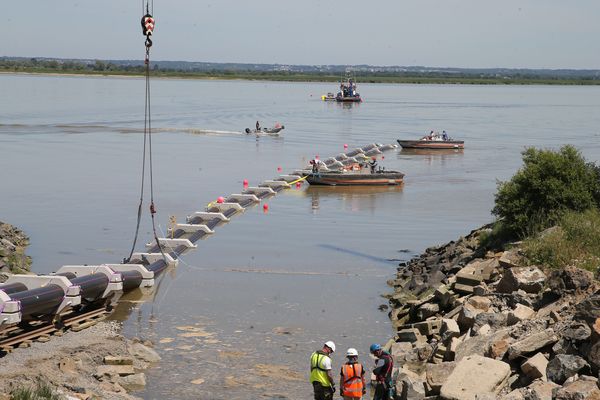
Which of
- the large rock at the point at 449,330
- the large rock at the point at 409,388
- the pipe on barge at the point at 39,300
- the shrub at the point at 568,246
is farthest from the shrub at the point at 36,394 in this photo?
the shrub at the point at 568,246

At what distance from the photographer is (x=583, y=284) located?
59.5 ft

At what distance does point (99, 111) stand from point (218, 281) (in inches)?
3386

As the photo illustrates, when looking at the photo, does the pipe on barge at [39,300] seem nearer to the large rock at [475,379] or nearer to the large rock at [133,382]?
the large rock at [133,382]

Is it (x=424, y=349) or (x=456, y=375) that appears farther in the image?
(x=424, y=349)

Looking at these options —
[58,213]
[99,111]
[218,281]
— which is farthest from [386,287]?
[99,111]

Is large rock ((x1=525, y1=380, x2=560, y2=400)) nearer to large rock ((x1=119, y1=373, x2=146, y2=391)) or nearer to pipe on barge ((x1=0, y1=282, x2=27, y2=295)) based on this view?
large rock ((x1=119, y1=373, x2=146, y2=391))

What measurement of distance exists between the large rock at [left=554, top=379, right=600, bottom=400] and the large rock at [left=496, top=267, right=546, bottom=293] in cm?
606

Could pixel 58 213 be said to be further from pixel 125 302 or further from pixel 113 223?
pixel 125 302

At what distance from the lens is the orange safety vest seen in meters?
14.3

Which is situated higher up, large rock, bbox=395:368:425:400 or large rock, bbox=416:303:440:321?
large rock, bbox=395:368:425:400

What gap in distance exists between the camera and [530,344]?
51.8 feet

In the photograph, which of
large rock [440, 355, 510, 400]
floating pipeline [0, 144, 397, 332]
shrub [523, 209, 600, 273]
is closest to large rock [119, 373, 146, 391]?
floating pipeline [0, 144, 397, 332]

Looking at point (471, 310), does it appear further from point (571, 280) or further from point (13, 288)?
point (13, 288)

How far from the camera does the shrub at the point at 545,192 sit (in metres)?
25.9
